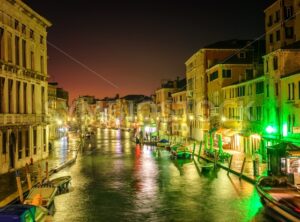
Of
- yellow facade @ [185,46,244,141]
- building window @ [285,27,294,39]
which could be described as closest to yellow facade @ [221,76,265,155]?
building window @ [285,27,294,39]

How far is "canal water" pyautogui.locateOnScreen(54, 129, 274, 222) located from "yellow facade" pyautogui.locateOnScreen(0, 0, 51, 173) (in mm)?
4434

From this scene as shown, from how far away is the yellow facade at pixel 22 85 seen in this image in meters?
34.8

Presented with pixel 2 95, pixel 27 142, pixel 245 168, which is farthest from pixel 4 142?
pixel 245 168

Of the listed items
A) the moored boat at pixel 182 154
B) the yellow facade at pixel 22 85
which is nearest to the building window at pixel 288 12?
the moored boat at pixel 182 154

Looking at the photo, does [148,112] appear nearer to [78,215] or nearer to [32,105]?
[32,105]

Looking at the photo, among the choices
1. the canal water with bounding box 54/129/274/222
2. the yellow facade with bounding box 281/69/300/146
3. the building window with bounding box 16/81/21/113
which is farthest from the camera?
the building window with bounding box 16/81/21/113

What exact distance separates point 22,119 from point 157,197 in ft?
54.5

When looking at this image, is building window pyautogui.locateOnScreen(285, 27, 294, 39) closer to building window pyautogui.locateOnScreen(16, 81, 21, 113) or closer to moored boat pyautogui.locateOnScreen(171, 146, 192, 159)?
moored boat pyautogui.locateOnScreen(171, 146, 192, 159)

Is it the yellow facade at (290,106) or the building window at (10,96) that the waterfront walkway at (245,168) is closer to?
the yellow facade at (290,106)

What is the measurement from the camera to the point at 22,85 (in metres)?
39.1

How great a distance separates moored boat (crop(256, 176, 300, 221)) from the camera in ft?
63.6

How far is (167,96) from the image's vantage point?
356 ft

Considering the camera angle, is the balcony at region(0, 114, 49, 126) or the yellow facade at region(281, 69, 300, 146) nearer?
the yellow facade at region(281, 69, 300, 146)

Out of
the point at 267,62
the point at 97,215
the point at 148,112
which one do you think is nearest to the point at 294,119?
the point at 267,62
